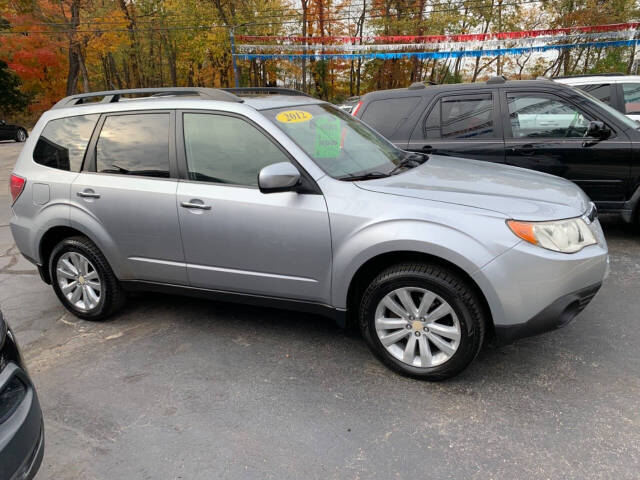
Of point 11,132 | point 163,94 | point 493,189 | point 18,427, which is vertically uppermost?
point 163,94

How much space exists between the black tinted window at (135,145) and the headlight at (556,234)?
95.1 inches

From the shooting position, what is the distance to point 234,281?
3.31 metres

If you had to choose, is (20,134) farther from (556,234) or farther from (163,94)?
(556,234)

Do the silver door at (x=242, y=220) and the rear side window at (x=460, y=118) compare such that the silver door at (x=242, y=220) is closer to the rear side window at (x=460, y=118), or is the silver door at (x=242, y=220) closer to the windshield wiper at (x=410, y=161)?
the windshield wiper at (x=410, y=161)

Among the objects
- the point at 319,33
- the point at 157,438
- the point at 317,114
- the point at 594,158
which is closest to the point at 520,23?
the point at 319,33

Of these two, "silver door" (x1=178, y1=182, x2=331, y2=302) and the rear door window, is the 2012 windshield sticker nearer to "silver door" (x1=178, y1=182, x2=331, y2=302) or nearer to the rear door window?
"silver door" (x1=178, y1=182, x2=331, y2=302)

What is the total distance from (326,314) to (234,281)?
69 cm

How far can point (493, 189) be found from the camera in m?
2.94

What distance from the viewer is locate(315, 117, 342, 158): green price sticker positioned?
10.7 ft

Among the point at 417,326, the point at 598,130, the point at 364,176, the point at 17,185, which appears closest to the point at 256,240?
the point at 364,176

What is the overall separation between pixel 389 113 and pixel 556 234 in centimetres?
339

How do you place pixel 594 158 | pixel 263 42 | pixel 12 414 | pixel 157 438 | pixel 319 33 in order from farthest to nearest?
pixel 319 33, pixel 263 42, pixel 594 158, pixel 157 438, pixel 12 414

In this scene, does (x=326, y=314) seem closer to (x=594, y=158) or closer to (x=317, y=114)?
(x=317, y=114)

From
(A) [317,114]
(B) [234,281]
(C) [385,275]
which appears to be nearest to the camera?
(C) [385,275]
